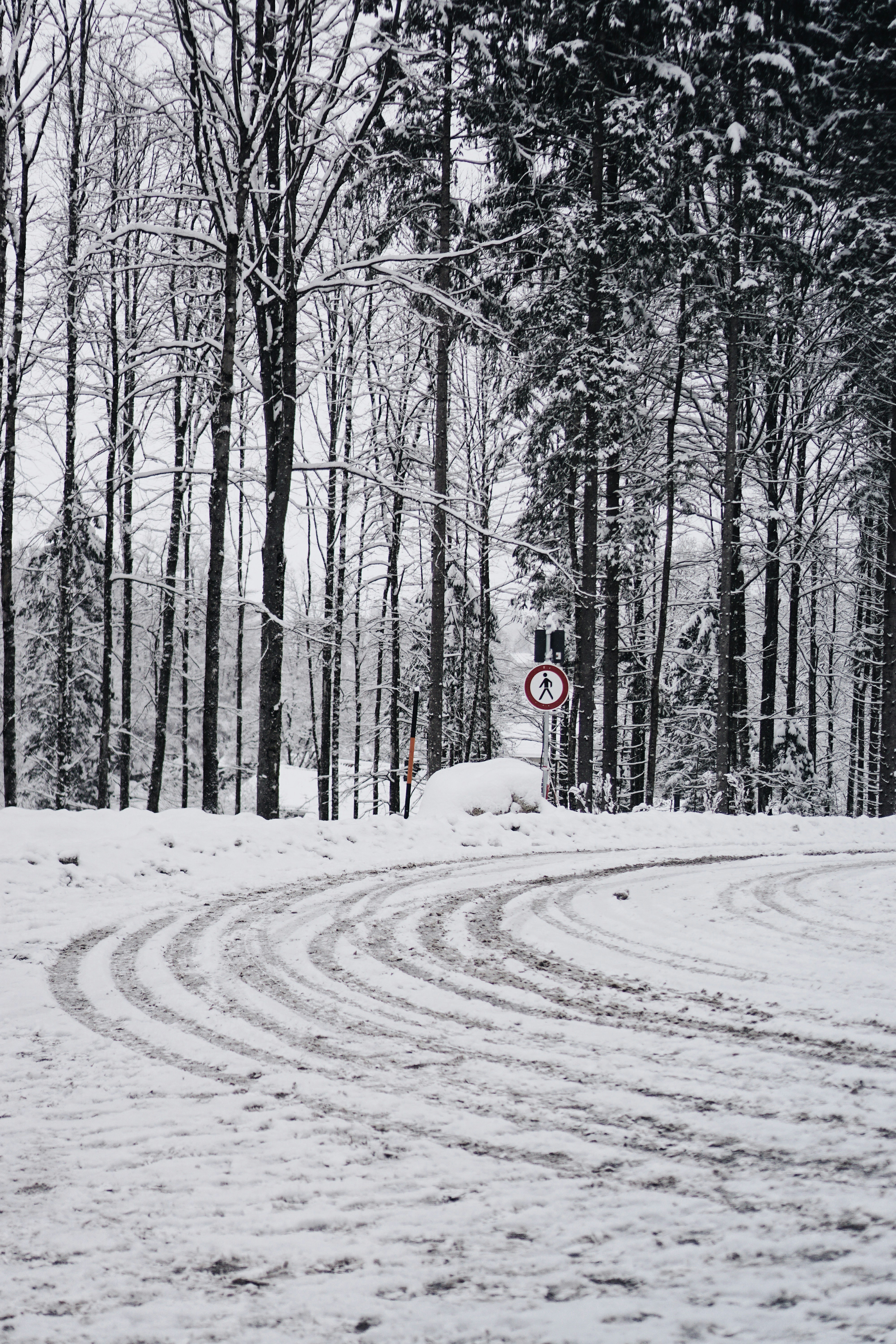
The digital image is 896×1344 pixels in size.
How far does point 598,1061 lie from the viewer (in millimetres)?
3791

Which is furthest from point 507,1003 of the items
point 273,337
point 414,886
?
point 273,337

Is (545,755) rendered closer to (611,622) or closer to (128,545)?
(611,622)

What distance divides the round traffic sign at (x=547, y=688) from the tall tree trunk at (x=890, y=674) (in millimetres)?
10523

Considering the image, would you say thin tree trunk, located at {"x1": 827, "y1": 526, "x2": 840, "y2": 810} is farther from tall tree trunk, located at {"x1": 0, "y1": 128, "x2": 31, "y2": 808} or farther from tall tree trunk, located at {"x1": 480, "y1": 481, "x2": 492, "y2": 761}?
tall tree trunk, located at {"x1": 0, "y1": 128, "x2": 31, "y2": 808}

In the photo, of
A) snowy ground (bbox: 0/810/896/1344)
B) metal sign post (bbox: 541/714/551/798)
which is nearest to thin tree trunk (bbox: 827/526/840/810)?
metal sign post (bbox: 541/714/551/798)

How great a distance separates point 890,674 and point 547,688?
11.0 metres

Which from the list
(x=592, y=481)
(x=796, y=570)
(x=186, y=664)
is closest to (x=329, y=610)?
(x=186, y=664)

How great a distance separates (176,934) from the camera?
6.27 meters

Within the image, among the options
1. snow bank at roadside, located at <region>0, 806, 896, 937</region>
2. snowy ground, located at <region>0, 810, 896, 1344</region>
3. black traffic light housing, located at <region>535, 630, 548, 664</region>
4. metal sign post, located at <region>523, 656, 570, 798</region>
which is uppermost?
black traffic light housing, located at <region>535, 630, 548, 664</region>

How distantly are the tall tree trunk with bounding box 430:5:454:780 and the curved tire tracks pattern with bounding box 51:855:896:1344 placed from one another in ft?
35.0

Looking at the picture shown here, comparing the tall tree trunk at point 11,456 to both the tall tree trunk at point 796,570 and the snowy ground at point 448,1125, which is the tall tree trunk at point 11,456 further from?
the tall tree trunk at point 796,570

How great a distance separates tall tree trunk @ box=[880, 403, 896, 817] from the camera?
20.7 meters

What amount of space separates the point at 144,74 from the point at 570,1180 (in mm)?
21510

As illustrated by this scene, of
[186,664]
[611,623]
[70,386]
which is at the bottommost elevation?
[186,664]
